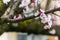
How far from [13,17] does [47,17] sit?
0.20 metres

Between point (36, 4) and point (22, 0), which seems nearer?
point (22, 0)

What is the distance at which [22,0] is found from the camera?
106cm

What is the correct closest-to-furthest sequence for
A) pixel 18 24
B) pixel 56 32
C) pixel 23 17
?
pixel 23 17 < pixel 18 24 < pixel 56 32

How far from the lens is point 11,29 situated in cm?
110

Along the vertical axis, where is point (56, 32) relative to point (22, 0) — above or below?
below

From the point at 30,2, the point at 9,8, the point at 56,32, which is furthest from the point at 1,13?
the point at 56,32

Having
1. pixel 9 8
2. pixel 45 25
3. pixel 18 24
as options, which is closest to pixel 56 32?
pixel 45 25

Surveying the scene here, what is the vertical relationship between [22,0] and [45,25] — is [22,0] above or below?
above

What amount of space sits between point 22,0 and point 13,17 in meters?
0.11

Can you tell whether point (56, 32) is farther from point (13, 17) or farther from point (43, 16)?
point (13, 17)

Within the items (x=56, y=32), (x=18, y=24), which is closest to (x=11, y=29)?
(x=18, y=24)

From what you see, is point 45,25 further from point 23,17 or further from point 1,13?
point 1,13

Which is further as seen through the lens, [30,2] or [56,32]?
[56,32]

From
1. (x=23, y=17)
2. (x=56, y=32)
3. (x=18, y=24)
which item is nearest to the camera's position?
(x=23, y=17)
